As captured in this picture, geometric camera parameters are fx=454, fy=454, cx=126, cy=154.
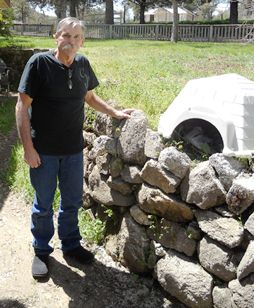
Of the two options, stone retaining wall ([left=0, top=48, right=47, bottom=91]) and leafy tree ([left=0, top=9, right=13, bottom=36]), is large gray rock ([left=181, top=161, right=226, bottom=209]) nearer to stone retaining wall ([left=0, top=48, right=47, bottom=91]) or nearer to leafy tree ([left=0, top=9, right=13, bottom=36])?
stone retaining wall ([left=0, top=48, right=47, bottom=91])

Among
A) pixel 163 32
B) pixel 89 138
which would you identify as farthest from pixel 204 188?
pixel 163 32

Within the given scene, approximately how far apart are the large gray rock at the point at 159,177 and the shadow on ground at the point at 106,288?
3.10ft

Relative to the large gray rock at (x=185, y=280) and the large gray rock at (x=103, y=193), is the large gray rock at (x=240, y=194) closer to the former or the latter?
the large gray rock at (x=185, y=280)

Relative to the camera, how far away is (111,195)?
4.22 m

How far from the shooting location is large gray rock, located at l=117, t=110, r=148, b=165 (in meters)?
3.81

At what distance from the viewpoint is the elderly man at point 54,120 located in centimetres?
325

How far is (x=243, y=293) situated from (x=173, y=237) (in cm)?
78

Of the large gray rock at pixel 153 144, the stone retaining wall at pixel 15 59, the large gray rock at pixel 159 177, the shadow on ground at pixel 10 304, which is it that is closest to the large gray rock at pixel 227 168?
the large gray rock at pixel 159 177

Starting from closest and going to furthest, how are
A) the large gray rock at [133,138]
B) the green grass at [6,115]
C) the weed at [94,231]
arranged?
the large gray rock at [133,138], the weed at [94,231], the green grass at [6,115]

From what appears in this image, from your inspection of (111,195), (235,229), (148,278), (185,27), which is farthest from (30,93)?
(185,27)

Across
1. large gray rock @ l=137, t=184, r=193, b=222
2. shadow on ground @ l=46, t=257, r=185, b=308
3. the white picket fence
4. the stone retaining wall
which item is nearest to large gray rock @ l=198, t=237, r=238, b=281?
large gray rock @ l=137, t=184, r=193, b=222

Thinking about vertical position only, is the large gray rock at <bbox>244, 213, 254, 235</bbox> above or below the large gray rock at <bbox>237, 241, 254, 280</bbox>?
above

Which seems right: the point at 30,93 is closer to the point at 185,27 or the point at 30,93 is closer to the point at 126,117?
the point at 126,117

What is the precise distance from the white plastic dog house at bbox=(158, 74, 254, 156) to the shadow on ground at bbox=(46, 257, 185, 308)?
1.35 metres
